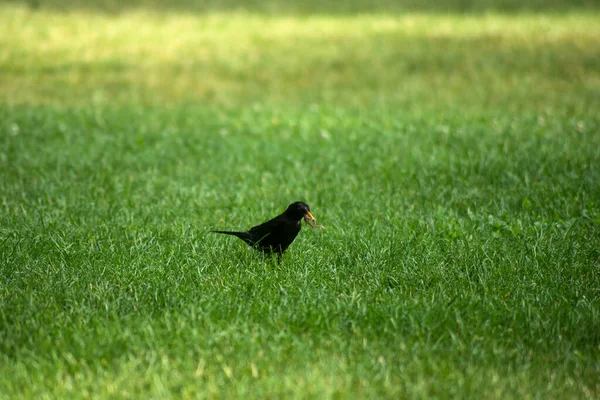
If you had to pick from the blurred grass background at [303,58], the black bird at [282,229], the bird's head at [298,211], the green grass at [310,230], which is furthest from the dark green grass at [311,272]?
the blurred grass background at [303,58]

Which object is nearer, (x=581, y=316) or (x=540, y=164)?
(x=581, y=316)

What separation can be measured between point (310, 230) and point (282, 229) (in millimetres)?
1136

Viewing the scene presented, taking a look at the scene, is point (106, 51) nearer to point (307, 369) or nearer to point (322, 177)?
point (322, 177)

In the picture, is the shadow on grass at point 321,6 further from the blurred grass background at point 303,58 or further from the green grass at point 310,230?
the green grass at point 310,230

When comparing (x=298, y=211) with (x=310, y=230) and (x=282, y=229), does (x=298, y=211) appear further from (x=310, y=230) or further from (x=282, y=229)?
(x=310, y=230)

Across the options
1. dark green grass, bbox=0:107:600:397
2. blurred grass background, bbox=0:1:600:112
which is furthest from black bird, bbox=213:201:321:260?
blurred grass background, bbox=0:1:600:112

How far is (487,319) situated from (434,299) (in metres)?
0.43

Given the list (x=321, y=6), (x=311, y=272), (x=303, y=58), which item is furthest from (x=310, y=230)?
(x=321, y=6)

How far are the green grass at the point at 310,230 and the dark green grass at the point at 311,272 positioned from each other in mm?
20

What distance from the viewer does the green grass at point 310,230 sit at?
3.64 meters

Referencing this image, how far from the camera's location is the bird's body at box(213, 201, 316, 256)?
5.11 metres

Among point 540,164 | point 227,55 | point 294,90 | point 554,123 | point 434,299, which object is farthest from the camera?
point 227,55

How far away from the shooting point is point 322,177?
8242 millimetres

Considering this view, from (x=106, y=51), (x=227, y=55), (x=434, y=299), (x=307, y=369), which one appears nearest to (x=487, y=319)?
(x=434, y=299)
